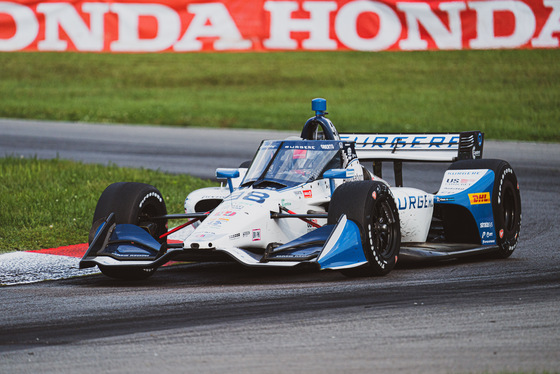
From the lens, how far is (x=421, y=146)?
10.7 metres

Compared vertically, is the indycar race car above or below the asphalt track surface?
above

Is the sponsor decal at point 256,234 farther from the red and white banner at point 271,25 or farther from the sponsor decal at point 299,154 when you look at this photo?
the red and white banner at point 271,25

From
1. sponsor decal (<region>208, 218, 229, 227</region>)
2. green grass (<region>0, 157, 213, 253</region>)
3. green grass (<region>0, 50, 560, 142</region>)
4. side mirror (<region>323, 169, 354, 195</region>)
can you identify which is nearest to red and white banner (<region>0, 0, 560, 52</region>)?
green grass (<region>0, 157, 213, 253</region>)

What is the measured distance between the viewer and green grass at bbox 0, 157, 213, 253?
10.6m

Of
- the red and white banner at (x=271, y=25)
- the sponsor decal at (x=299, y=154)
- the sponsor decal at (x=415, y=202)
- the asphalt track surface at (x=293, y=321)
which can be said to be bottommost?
the asphalt track surface at (x=293, y=321)

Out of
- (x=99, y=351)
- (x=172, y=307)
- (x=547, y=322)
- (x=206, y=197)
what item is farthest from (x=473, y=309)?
(x=206, y=197)

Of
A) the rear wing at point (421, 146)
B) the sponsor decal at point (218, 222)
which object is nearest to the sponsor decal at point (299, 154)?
the sponsor decal at point (218, 222)

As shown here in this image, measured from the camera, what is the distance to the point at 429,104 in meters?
26.6

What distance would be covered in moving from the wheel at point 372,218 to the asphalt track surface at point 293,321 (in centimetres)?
18

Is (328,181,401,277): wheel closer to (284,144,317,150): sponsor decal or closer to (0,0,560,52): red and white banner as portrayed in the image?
(284,144,317,150): sponsor decal

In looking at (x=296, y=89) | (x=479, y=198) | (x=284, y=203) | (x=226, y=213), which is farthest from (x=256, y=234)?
(x=296, y=89)

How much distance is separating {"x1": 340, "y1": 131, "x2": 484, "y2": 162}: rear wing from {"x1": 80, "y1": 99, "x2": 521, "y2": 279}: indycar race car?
0.05 feet

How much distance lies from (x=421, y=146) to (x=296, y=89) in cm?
2004

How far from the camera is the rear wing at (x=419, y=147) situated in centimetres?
1052
